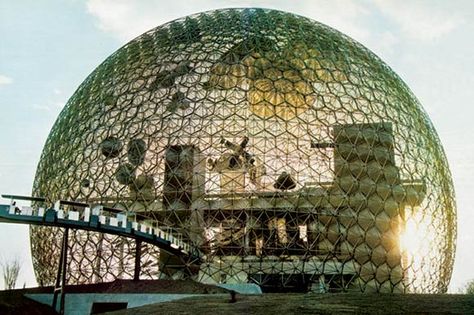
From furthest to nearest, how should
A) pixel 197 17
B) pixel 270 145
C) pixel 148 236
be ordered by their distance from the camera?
pixel 197 17 < pixel 270 145 < pixel 148 236

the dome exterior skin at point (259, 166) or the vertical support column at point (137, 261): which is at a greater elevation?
the dome exterior skin at point (259, 166)

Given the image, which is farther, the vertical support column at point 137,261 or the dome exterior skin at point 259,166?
the dome exterior skin at point 259,166

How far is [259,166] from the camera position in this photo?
2617cm

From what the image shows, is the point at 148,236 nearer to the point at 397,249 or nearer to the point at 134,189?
the point at 134,189

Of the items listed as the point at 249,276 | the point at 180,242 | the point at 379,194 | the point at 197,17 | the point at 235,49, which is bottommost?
the point at 249,276

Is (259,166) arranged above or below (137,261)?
above

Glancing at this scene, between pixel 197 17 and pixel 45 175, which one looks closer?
pixel 45 175

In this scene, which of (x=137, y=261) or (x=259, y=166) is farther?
(x=259, y=166)

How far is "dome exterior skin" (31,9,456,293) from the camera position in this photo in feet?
Answer: 85.3

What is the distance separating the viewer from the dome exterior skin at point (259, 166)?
26.0m

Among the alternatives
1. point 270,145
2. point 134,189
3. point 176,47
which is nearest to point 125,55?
point 176,47

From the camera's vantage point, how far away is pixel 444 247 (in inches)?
1260

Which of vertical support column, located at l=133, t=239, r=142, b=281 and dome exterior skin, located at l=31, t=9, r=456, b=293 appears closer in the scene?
vertical support column, located at l=133, t=239, r=142, b=281

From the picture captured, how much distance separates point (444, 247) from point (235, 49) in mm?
16594
